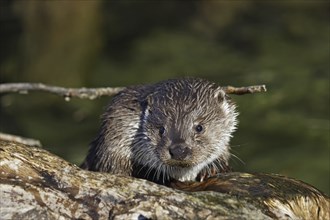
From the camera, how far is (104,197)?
139 inches

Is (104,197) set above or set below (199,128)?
below

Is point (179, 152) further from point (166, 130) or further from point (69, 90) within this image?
point (69, 90)

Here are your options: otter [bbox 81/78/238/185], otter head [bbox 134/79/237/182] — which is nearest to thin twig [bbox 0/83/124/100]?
otter [bbox 81/78/238/185]

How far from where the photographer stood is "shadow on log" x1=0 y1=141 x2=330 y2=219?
3.41m

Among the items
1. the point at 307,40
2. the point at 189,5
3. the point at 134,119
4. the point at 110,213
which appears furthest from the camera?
the point at 189,5

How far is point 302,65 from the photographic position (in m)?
9.42

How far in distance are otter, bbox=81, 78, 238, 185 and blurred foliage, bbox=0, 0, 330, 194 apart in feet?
9.11

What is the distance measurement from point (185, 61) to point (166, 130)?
550cm

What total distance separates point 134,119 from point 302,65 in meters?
5.11

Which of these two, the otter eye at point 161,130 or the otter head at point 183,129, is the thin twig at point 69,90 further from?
the otter eye at point 161,130

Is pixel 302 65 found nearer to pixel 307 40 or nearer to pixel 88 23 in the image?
pixel 307 40

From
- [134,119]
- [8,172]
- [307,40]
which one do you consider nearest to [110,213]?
[8,172]

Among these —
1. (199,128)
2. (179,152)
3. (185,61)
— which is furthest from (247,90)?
(185,61)

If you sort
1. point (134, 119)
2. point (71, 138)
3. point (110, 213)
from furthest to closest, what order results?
1. point (71, 138)
2. point (134, 119)
3. point (110, 213)
